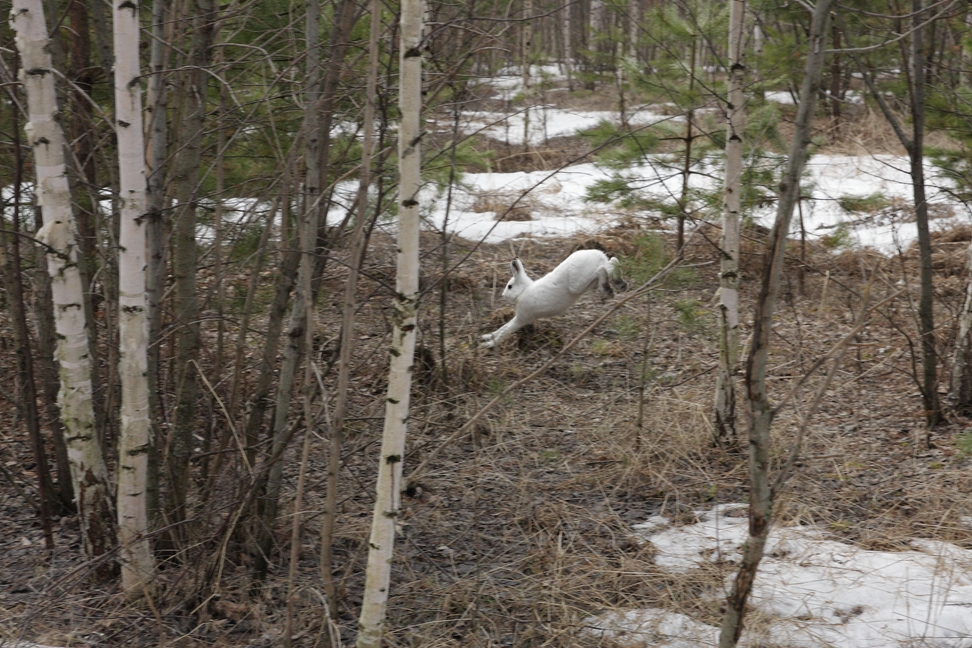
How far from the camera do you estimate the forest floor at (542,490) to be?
2977mm

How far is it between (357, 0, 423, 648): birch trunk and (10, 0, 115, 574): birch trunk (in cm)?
134

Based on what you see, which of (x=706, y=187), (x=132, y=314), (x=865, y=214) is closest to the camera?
A: (x=132, y=314)

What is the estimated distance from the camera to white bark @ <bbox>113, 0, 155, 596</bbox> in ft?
8.55

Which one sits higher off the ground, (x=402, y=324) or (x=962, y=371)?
(x=402, y=324)

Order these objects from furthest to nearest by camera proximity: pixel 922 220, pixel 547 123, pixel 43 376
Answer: pixel 547 123, pixel 922 220, pixel 43 376

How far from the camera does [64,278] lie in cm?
290

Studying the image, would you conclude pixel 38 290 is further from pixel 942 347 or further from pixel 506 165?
pixel 506 165

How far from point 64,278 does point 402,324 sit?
55.8 inches

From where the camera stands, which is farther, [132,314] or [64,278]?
[64,278]

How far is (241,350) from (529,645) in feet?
4.79

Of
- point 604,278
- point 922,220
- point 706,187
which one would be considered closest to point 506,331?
point 604,278

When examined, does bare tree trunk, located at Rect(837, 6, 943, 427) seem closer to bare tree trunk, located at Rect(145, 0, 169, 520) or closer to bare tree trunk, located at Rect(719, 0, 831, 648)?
bare tree trunk, located at Rect(719, 0, 831, 648)

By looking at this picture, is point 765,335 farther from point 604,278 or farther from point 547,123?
point 547,123

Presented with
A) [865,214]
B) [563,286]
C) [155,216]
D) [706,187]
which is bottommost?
[563,286]
